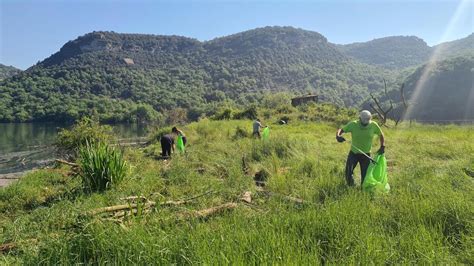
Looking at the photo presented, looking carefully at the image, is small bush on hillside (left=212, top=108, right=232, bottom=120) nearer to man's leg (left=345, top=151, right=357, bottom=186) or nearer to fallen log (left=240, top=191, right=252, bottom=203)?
man's leg (left=345, top=151, right=357, bottom=186)

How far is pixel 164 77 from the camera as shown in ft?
463

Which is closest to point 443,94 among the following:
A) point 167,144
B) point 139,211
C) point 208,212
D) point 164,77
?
point 167,144

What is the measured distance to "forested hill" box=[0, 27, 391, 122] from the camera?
90.3m

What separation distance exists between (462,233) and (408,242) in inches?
32.3

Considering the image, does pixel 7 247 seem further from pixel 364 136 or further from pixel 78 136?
pixel 78 136

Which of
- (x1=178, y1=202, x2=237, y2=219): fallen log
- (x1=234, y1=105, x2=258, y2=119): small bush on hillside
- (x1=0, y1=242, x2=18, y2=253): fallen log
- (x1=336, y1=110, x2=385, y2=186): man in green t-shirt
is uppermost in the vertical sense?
(x1=336, y1=110, x2=385, y2=186): man in green t-shirt

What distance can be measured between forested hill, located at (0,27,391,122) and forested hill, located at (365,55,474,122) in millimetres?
39282

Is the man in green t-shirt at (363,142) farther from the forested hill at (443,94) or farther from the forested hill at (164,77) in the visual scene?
the forested hill at (164,77)

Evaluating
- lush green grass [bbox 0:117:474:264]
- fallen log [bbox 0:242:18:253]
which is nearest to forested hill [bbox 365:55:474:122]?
lush green grass [bbox 0:117:474:264]

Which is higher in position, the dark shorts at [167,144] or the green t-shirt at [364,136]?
the green t-shirt at [364,136]

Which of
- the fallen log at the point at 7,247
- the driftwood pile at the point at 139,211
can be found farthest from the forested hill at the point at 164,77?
the fallen log at the point at 7,247

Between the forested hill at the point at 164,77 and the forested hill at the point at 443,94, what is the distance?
3928 cm

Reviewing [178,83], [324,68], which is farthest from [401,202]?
[324,68]

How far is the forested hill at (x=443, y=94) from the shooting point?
244ft
